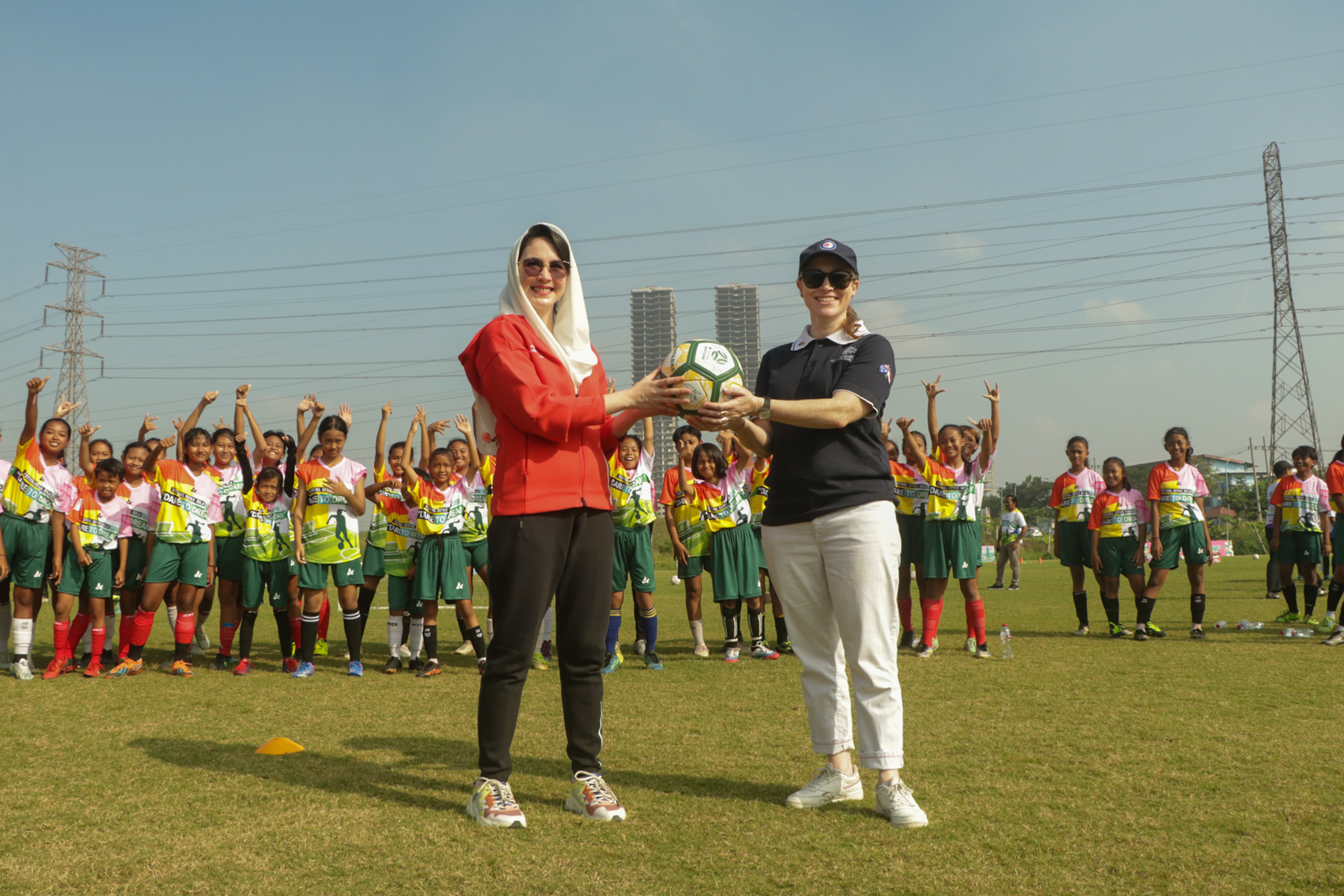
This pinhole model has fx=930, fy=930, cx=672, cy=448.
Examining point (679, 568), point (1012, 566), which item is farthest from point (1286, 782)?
point (1012, 566)

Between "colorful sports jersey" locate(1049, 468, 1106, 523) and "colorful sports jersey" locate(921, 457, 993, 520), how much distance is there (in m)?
2.23

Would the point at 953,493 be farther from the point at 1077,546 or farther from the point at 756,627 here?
the point at 1077,546

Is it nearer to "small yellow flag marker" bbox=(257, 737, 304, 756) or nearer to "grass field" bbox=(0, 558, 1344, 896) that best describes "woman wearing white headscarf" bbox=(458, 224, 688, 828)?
"grass field" bbox=(0, 558, 1344, 896)

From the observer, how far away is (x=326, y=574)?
8.53 metres

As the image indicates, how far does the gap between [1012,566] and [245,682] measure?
1621 cm

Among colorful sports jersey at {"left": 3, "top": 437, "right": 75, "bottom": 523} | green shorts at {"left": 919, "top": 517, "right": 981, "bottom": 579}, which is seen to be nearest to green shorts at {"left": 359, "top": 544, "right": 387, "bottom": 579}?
colorful sports jersey at {"left": 3, "top": 437, "right": 75, "bottom": 523}

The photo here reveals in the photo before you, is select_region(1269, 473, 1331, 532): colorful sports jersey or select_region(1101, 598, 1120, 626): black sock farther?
select_region(1269, 473, 1331, 532): colorful sports jersey

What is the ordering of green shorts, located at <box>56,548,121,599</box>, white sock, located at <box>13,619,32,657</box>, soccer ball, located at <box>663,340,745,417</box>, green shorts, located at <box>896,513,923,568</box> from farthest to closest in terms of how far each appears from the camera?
green shorts, located at <box>896,513,923,568</box> < green shorts, located at <box>56,548,121,599</box> < white sock, located at <box>13,619,32,657</box> < soccer ball, located at <box>663,340,745,417</box>

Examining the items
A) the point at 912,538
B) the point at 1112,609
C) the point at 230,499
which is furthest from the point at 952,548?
the point at 230,499

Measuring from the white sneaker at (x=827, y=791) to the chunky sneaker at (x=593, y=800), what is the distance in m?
0.76

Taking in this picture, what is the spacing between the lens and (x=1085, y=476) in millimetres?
11445

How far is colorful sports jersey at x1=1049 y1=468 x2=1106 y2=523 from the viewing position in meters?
11.4

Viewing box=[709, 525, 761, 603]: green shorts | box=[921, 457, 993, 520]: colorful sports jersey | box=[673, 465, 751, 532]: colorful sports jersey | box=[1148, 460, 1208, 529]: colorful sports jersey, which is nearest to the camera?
box=[709, 525, 761, 603]: green shorts

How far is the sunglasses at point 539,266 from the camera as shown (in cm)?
420
